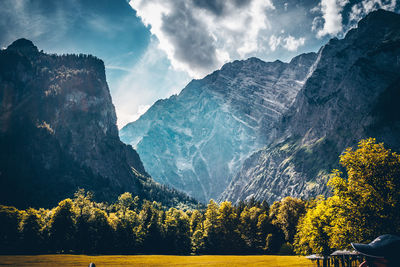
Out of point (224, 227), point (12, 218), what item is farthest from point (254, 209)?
point (12, 218)

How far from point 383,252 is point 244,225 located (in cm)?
10140

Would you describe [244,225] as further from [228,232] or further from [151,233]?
[151,233]

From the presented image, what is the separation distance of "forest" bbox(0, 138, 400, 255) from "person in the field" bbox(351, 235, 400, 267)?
54.1 feet

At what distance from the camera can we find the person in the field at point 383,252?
638cm

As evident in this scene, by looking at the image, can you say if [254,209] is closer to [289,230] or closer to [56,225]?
[289,230]

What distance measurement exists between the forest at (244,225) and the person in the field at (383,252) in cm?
1648

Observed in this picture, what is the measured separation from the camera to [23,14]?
87.1m

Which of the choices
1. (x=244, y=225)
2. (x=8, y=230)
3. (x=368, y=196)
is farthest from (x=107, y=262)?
(x=244, y=225)

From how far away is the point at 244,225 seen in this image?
10156 centimetres

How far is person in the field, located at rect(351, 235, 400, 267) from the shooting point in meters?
6.38

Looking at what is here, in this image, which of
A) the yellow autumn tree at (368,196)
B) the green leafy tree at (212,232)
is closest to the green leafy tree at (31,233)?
the green leafy tree at (212,232)

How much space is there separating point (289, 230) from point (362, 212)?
75314 mm

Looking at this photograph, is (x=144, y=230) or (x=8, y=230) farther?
(x=144, y=230)

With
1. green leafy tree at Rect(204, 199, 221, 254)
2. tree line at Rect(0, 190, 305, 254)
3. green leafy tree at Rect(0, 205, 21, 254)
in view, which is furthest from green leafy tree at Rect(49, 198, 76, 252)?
green leafy tree at Rect(204, 199, 221, 254)
